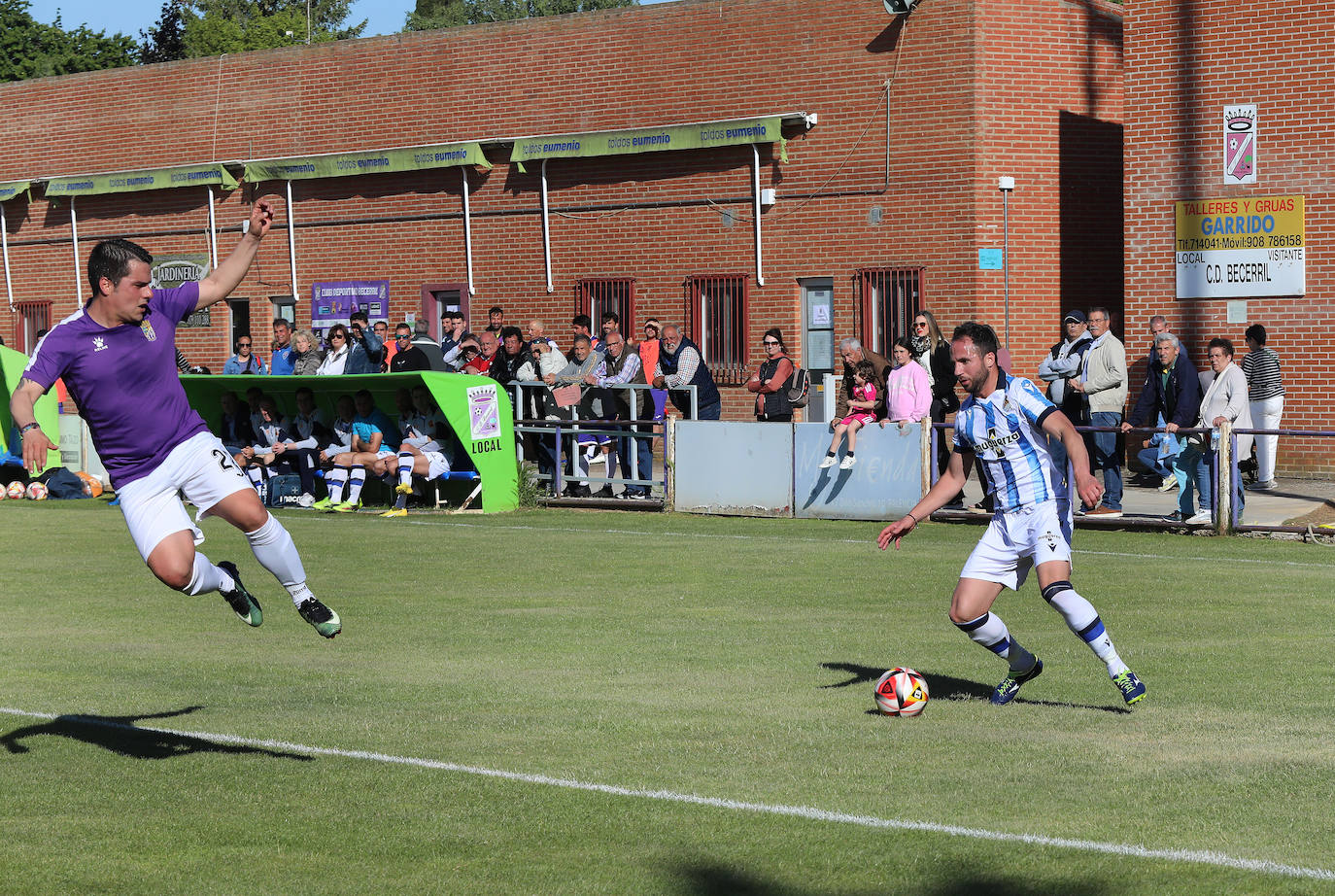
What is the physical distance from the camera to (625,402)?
69.8ft

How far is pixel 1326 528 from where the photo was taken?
16656 mm

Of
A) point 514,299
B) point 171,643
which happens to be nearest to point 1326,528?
point 171,643

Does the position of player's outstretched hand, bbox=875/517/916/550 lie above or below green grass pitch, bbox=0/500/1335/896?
above

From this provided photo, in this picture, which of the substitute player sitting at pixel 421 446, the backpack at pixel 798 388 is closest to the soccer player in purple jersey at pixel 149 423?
the backpack at pixel 798 388

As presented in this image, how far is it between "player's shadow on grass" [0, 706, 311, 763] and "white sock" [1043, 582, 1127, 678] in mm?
3760

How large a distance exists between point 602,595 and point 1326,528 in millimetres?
7492

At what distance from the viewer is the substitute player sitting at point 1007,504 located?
8.92 meters

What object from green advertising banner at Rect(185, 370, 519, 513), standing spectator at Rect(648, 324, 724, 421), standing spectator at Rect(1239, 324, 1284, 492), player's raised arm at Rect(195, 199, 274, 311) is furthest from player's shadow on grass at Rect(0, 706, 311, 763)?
standing spectator at Rect(1239, 324, 1284, 492)

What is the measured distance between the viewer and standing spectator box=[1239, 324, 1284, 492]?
2084 cm

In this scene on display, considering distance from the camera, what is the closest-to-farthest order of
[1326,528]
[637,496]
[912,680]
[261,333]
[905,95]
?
[912,680] < [1326,528] < [637,496] < [905,95] < [261,333]

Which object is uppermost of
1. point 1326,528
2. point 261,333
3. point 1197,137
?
point 1197,137

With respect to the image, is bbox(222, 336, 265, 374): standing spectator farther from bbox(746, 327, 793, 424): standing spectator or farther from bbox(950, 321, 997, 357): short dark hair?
bbox(950, 321, 997, 357): short dark hair

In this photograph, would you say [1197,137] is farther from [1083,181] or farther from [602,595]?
[602,595]

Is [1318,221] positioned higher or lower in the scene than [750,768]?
higher
